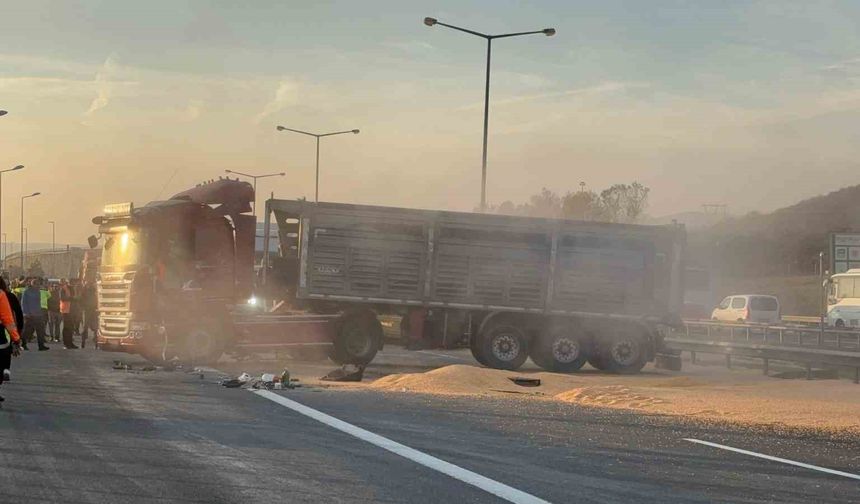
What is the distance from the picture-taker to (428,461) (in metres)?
9.11

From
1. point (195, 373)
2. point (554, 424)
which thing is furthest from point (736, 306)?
point (554, 424)

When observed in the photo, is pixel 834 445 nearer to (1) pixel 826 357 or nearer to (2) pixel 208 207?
(1) pixel 826 357

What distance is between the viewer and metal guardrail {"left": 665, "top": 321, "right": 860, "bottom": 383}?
21.7 meters

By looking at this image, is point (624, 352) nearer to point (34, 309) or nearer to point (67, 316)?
point (67, 316)

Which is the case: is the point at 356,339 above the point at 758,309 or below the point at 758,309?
below

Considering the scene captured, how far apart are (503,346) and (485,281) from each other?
4.64ft

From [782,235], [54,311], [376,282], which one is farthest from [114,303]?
[782,235]

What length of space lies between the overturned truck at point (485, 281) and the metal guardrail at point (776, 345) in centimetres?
184

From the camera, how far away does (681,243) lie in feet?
76.9

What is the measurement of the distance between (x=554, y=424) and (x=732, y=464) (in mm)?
3070

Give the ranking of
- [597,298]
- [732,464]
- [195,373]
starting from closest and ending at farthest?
[732,464], [195,373], [597,298]

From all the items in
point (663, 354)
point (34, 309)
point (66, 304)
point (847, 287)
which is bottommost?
point (663, 354)

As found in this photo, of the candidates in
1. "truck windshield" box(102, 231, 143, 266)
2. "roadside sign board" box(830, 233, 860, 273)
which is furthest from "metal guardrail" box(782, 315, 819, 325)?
"truck windshield" box(102, 231, 143, 266)

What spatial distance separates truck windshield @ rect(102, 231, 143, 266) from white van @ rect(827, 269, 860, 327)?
28.7m
